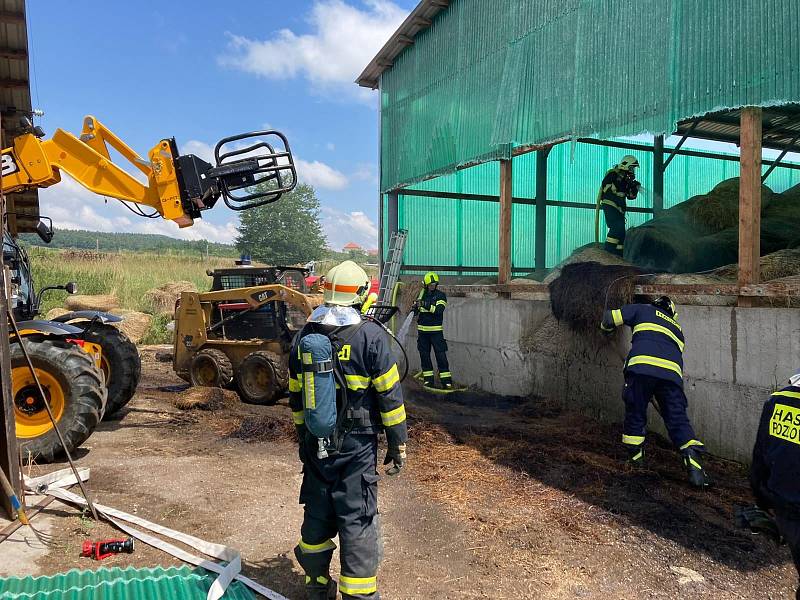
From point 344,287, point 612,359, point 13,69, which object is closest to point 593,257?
point 612,359

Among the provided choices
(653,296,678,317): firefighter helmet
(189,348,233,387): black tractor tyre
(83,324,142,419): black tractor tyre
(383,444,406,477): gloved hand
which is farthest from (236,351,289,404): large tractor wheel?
(383,444,406,477): gloved hand

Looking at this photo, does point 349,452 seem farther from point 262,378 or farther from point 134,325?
point 134,325

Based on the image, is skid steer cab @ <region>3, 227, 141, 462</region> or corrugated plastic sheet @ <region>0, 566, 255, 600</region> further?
skid steer cab @ <region>3, 227, 141, 462</region>

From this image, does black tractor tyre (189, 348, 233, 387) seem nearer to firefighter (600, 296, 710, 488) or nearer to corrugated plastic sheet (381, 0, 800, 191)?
corrugated plastic sheet (381, 0, 800, 191)

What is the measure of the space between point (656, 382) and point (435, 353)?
4.85 meters

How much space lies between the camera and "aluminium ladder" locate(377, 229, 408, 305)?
39.2 ft

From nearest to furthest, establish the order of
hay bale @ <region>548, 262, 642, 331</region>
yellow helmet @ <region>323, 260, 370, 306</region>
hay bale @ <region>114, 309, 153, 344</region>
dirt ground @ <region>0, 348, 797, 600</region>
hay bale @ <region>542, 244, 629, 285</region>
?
yellow helmet @ <region>323, 260, 370, 306</region>, dirt ground @ <region>0, 348, 797, 600</region>, hay bale @ <region>548, 262, 642, 331</region>, hay bale @ <region>542, 244, 629, 285</region>, hay bale @ <region>114, 309, 153, 344</region>

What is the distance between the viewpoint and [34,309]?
6.57 metres

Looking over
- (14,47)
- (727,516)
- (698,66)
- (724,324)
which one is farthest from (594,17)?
(14,47)

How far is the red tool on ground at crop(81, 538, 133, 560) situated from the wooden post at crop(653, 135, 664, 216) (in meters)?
11.5

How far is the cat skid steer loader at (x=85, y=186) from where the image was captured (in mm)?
5371

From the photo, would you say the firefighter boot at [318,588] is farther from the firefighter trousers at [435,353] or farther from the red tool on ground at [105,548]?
the firefighter trousers at [435,353]

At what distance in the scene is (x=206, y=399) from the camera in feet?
26.5

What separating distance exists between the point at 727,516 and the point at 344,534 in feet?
11.1
